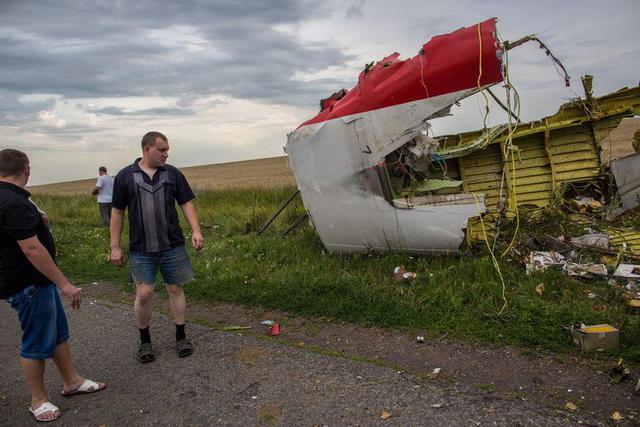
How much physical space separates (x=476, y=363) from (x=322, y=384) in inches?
45.5

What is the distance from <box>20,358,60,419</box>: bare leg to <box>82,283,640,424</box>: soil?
1713 millimetres

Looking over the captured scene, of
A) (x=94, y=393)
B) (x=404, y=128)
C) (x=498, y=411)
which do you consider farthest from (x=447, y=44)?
(x=94, y=393)

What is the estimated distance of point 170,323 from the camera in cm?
500

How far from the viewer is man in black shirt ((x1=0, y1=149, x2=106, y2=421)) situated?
3104mm

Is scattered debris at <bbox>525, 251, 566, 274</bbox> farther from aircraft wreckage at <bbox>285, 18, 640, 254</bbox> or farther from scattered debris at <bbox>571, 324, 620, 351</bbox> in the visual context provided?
scattered debris at <bbox>571, 324, 620, 351</bbox>

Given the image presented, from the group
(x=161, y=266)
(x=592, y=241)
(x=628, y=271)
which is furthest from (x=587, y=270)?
(x=161, y=266)

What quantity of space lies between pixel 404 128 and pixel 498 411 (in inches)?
124

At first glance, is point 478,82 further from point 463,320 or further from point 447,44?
point 463,320

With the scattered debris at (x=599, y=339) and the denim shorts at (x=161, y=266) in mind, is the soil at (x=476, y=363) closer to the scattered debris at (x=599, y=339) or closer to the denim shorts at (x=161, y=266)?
the scattered debris at (x=599, y=339)

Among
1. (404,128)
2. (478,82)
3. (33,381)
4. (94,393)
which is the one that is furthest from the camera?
(404,128)

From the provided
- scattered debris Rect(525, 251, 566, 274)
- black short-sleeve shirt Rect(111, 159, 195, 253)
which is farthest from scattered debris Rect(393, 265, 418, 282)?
black short-sleeve shirt Rect(111, 159, 195, 253)

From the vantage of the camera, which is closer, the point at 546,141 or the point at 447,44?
the point at 447,44

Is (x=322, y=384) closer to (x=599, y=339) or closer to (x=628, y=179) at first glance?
(x=599, y=339)

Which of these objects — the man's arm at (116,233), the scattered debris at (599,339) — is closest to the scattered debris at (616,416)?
the scattered debris at (599,339)
